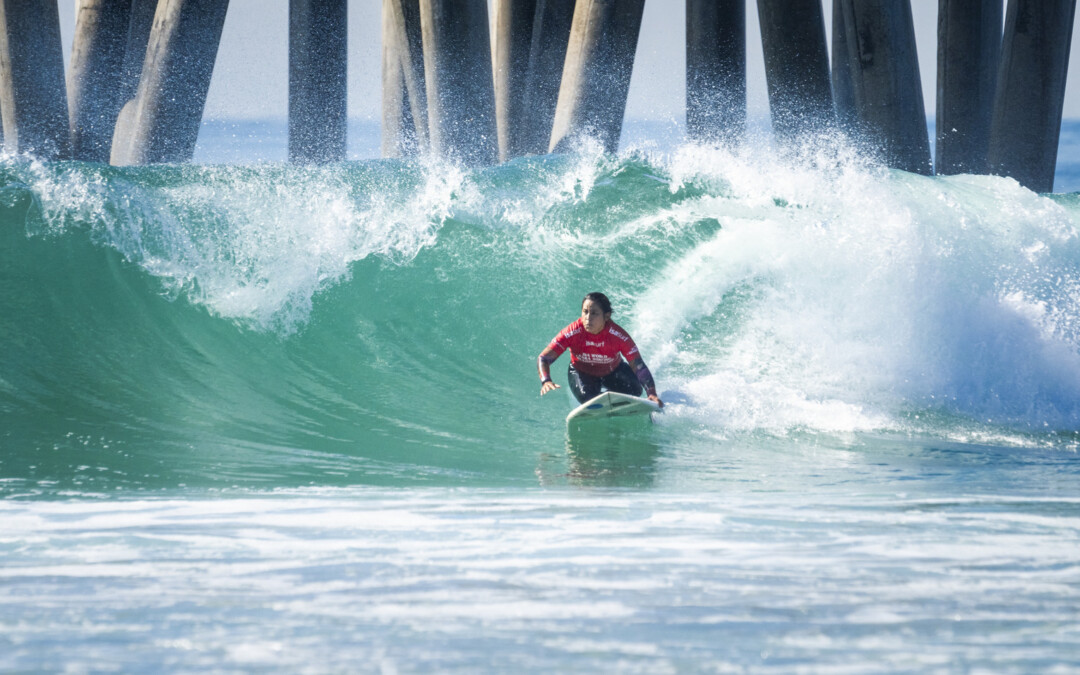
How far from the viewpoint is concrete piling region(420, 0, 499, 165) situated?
11.0 metres

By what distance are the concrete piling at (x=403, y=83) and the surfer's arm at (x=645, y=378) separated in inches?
273

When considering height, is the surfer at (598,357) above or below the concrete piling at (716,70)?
below

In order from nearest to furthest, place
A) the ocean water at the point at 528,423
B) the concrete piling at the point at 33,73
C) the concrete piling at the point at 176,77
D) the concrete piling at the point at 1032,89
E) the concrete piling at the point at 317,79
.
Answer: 1. the ocean water at the point at 528,423
2. the concrete piling at the point at 33,73
3. the concrete piling at the point at 176,77
4. the concrete piling at the point at 317,79
5. the concrete piling at the point at 1032,89

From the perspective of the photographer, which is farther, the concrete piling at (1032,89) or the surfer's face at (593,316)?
the concrete piling at (1032,89)

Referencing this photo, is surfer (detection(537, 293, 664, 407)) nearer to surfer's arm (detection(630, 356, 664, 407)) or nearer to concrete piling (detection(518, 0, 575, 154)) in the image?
surfer's arm (detection(630, 356, 664, 407))

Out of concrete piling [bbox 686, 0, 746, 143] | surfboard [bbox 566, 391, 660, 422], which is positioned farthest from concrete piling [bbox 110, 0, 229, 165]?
surfboard [bbox 566, 391, 660, 422]

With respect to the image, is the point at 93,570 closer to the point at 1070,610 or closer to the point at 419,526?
the point at 419,526

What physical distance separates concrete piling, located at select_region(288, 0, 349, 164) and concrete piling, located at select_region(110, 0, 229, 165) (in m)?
1.16

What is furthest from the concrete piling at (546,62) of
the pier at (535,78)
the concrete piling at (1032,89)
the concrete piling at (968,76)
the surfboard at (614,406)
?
the surfboard at (614,406)

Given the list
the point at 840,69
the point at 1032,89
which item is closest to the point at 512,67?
the point at 840,69

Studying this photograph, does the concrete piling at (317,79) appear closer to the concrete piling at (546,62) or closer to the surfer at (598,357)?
the concrete piling at (546,62)

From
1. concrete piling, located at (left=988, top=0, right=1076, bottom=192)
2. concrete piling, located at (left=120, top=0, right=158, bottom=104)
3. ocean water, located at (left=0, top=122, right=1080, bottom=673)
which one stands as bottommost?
ocean water, located at (left=0, top=122, right=1080, bottom=673)

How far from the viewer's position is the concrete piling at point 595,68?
1238 cm

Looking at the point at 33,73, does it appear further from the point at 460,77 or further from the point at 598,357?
the point at 598,357
